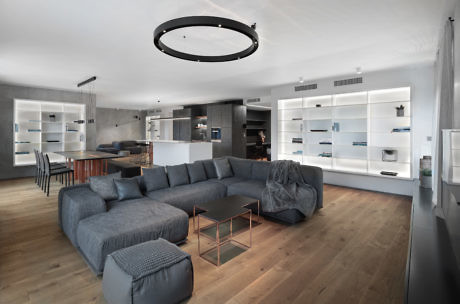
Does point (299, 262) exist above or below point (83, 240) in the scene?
below

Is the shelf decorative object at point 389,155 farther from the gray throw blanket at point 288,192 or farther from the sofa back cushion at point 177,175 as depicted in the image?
the sofa back cushion at point 177,175

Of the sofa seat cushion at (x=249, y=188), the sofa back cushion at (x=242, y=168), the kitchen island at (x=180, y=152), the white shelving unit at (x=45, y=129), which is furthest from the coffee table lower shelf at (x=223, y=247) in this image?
the white shelving unit at (x=45, y=129)

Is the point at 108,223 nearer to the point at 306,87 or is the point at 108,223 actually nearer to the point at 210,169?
the point at 210,169

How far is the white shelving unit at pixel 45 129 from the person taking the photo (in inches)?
290

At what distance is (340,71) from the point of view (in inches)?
218

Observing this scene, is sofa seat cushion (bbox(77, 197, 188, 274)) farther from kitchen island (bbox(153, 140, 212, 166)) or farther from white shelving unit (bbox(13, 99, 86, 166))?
white shelving unit (bbox(13, 99, 86, 166))

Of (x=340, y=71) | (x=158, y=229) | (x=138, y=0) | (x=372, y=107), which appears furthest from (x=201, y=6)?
(x=372, y=107)

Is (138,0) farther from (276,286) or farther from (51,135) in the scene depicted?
(51,135)

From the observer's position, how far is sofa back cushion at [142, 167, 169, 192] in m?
3.96

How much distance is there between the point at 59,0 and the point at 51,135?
691 cm

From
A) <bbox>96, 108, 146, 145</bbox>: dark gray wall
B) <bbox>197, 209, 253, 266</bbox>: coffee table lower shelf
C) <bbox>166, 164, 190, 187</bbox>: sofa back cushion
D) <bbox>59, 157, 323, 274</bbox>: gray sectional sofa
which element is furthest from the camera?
<bbox>96, 108, 146, 145</bbox>: dark gray wall

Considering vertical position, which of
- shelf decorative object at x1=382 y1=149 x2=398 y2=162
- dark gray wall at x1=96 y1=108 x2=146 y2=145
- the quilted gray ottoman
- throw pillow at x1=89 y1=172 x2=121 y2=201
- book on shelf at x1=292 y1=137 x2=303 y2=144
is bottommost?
the quilted gray ottoman

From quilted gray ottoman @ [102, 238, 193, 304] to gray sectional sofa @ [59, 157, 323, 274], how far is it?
0.50 m

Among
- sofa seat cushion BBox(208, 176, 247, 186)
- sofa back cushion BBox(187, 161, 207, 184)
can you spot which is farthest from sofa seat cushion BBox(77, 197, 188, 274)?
sofa seat cushion BBox(208, 176, 247, 186)
